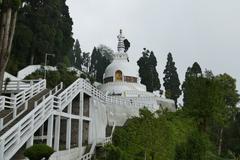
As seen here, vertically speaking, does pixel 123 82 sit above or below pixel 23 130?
above

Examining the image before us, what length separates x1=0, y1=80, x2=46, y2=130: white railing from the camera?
20.2 metres

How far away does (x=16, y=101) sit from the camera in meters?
23.4

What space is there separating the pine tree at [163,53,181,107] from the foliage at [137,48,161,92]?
4.87 ft

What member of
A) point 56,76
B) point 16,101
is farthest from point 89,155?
point 56,76

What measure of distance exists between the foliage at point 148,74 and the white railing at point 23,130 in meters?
43.3

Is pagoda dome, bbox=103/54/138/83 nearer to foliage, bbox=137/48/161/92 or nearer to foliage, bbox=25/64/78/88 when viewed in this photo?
foliage, bbox=137/48/161/92

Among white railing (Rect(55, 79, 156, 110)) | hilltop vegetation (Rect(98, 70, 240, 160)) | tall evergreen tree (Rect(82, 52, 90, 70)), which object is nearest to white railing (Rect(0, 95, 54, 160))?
white railing (Rect(55, 79, 156, 110))

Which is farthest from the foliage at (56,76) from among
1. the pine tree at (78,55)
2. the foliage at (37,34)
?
the pine tree at (78,55)

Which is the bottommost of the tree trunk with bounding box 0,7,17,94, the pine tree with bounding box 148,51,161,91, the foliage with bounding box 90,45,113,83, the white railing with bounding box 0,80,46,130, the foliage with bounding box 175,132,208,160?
the foliage with bounding box 175,132,208,160

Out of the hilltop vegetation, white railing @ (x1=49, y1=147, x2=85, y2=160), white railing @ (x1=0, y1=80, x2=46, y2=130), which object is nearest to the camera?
white railing @ (x1=0, y1=80, x2=46, y2=130)

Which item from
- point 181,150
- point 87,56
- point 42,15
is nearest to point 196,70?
point 42,15

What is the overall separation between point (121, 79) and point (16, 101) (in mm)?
42899

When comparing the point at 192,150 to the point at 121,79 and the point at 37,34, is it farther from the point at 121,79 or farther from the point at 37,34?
the point at 121,79

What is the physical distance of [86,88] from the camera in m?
31.6
